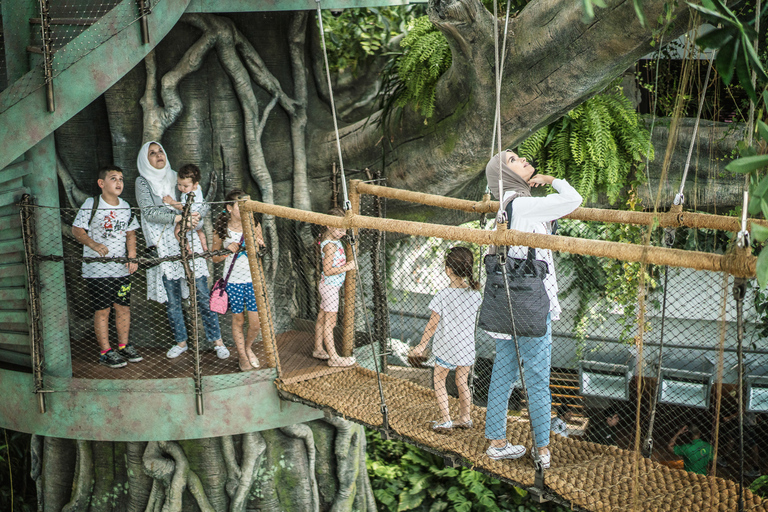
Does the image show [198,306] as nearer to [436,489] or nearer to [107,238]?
[107,238]

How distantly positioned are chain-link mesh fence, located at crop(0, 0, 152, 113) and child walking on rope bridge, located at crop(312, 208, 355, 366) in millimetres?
1612

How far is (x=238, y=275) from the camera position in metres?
4.38

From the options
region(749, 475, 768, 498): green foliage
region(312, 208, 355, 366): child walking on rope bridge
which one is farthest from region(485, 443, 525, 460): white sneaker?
region(749, 475, 768, 498): green foliage

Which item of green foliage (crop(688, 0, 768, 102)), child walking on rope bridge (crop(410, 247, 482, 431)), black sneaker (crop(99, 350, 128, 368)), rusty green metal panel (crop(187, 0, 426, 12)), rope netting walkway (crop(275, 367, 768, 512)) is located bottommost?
rope netting walkway (crop(275, 367, 768, 512))

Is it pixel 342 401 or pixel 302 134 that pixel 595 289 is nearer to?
pixel 302 134

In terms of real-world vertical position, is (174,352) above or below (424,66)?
below

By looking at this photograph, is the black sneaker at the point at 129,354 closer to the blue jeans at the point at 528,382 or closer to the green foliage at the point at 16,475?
the blue jeans at the point at 528,382

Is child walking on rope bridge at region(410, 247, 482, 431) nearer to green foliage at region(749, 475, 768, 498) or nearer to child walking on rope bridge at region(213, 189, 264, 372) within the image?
child walking on rope bridge at region(213, 189, 264, 372)

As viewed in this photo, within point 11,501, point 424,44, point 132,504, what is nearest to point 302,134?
point 424,44

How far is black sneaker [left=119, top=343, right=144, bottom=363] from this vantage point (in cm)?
477

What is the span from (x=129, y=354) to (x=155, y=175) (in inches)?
46.5

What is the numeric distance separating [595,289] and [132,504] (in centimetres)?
435

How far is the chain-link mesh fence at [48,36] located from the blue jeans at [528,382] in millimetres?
2661

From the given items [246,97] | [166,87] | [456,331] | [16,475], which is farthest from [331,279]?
[16,475]
